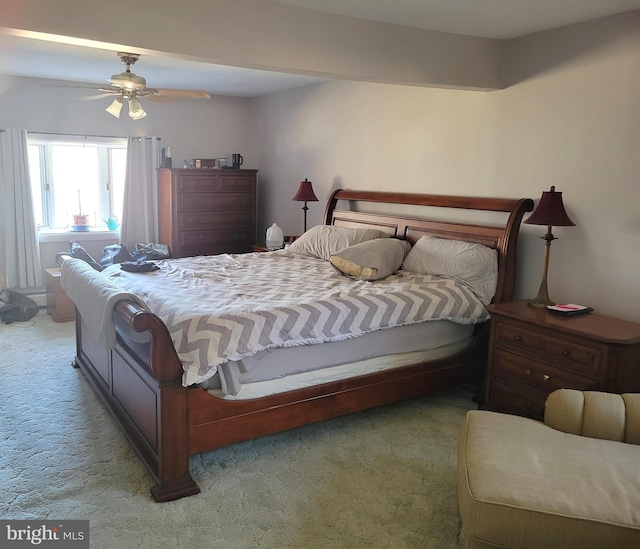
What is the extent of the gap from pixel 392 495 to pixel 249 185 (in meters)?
4.50

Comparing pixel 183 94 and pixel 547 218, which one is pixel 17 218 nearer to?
pixel 183 94

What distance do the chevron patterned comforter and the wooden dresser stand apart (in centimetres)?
191

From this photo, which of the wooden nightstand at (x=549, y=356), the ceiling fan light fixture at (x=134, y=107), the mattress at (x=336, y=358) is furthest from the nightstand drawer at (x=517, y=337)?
the ceiling fan light fixture at (x=134, y=107)

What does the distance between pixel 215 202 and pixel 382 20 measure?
348 cm

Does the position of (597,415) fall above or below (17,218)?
below

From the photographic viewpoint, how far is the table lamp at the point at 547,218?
311 cm

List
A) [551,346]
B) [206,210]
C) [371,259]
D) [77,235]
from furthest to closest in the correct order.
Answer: [206,210] < [77,235] < [371,259] < [551,346]

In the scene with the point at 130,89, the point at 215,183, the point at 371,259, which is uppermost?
the point at 130,89

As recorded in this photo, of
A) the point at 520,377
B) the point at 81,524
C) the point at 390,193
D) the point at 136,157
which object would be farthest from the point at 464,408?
the point at 136,157

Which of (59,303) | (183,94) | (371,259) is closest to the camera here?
(371,259)

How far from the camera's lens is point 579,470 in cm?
194

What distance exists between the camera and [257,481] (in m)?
2.66

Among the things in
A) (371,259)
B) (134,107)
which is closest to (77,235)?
(134,107)

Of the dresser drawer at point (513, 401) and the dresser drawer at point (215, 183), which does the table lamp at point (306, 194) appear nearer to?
the dresser drawer at point (215, 183)
